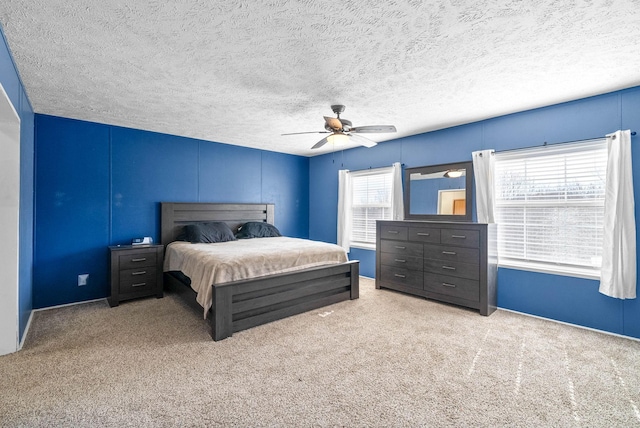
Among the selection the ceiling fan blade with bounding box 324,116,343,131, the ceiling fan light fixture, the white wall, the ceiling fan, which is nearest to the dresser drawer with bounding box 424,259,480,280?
the ceiling fan

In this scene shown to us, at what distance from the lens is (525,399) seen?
1.91 m

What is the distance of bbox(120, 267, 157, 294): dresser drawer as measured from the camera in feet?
12.5

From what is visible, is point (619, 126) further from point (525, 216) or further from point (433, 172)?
point (433, 172)

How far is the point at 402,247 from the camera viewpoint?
422 cm

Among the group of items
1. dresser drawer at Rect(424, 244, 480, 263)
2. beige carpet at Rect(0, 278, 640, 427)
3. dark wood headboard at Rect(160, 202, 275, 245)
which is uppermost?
dark wood headboard at Rect(160, 202, 275, 245)

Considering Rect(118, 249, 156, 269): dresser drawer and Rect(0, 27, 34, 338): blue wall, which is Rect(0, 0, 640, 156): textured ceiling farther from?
Rect(118, 249, 156, 269): dresser drawer

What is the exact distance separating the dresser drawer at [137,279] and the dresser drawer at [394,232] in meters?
3.29

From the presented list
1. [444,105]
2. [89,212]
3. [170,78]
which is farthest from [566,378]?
[89,212]

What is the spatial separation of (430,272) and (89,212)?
4607 mm

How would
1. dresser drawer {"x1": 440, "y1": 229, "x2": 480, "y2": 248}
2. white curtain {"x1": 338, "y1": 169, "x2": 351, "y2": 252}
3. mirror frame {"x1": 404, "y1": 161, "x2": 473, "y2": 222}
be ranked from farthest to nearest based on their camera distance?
white curtain {"x1": 338, "y1": 169, "x2": 351, "y2": 252}
mirror frame {"x1": 404, "y1": 161, "x2": 473, "y2": 222}
dresser drawer {"x1": 440, "y1": 229, "x2": 480, "y2": 248}

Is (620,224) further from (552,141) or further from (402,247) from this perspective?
(402,247)

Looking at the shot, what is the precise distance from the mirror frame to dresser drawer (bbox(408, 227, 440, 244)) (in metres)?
0.42

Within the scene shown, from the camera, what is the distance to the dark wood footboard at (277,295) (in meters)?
2.81

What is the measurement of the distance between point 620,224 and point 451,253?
1.56 metres
